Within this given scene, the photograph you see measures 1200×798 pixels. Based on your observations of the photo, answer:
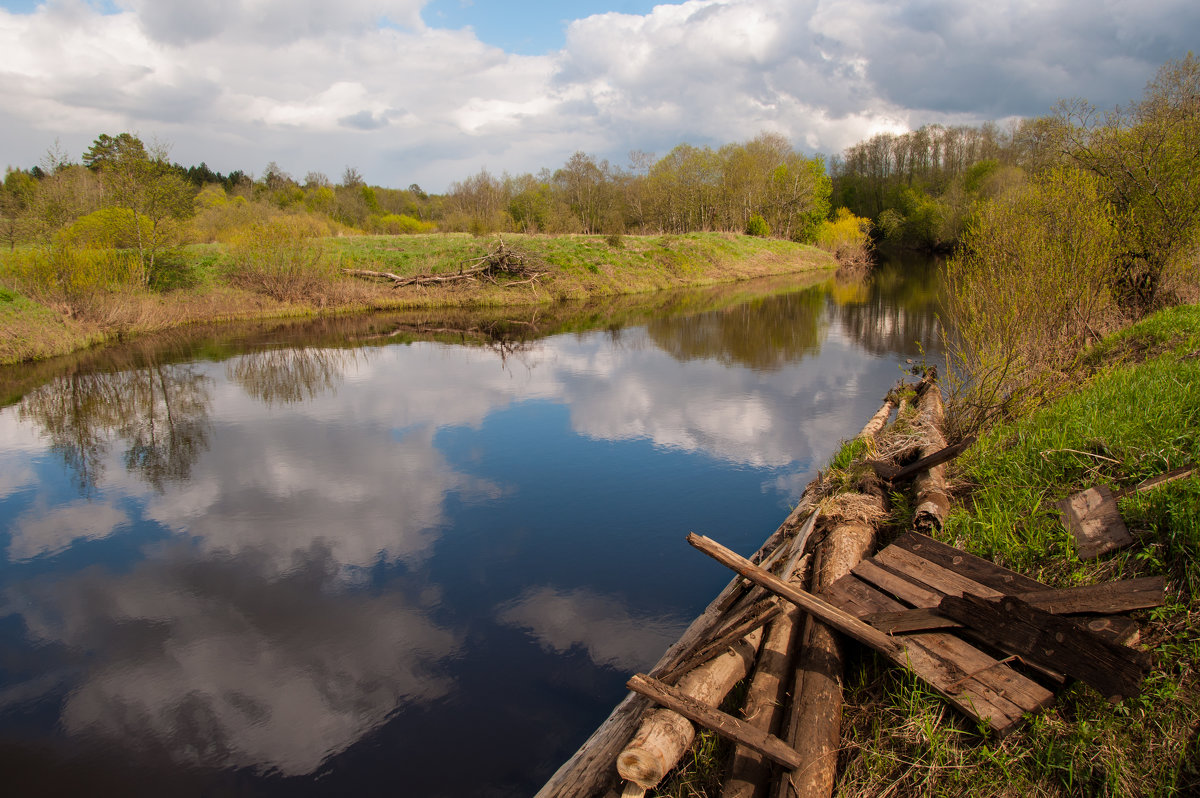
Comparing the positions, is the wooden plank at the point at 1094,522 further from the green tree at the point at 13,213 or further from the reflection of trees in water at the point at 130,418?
the green tree at the point at 13,213

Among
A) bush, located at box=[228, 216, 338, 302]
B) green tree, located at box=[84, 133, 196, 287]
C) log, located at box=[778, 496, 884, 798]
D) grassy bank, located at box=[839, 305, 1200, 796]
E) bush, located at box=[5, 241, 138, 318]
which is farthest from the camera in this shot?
bush, located at box=[228, 216, 338, 302]

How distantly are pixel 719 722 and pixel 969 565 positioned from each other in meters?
2.15

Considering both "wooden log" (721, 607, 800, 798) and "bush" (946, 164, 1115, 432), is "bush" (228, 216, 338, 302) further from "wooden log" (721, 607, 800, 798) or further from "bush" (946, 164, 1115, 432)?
"wooden log" (721, 607, 800, 798)

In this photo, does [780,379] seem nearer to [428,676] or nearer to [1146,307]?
[1146,307]

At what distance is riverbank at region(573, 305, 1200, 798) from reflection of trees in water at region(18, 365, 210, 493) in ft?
33.3

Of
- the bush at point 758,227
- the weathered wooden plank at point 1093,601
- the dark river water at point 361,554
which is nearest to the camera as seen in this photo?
the weathered wooden plank at point 1093,601

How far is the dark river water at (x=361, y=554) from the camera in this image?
482 cm

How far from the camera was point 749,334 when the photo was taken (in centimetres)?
2167

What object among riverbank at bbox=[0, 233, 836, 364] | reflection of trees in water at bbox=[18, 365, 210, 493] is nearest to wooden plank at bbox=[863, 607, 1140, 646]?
reflection of trees in water at bbox=[18, 365, 210, 493]

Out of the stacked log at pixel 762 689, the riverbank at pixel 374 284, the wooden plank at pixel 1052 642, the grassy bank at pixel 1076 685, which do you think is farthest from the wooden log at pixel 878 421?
the riverbank at pixel 374 284

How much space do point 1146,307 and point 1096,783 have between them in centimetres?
1498

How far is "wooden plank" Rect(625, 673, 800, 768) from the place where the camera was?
301 centimetres

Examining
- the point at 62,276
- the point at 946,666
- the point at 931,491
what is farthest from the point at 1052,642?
the point at 62,276

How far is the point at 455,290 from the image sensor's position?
99.5ft
